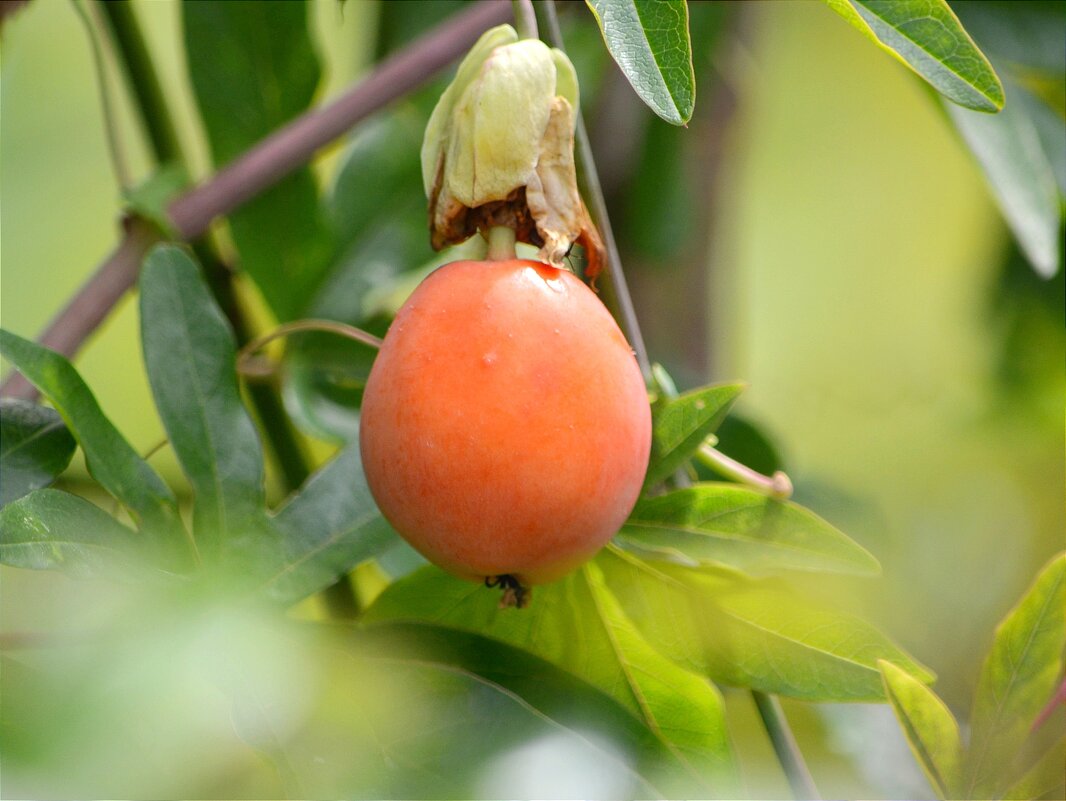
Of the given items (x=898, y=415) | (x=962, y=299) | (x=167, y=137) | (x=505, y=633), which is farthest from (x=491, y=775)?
(x=898, y=415)

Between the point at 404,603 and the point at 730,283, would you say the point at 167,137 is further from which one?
the point at 730,283

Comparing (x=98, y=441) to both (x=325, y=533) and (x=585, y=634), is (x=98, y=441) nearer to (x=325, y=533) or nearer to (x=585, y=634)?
(x=325, y=533)

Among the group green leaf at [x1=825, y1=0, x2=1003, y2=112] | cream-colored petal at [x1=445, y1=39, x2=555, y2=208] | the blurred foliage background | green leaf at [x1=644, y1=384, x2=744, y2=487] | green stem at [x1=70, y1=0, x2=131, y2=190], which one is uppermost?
green leaf at [x1=825, y1=0, x2=1003, y2=112]

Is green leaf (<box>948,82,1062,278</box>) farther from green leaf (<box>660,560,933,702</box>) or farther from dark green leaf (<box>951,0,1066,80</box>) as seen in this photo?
green leaf (<box>660,560,933,702</box>)

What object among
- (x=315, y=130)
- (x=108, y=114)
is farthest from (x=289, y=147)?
(x=108, y=114)

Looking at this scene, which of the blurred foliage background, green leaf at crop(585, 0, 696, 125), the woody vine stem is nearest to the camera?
green leaf at crop(585, 0, 696, 125)

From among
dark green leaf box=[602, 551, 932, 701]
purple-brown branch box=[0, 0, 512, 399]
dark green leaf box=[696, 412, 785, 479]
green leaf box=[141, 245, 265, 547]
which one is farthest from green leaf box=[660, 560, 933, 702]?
purple-brown branch box=[0, 0, 512, 399]
